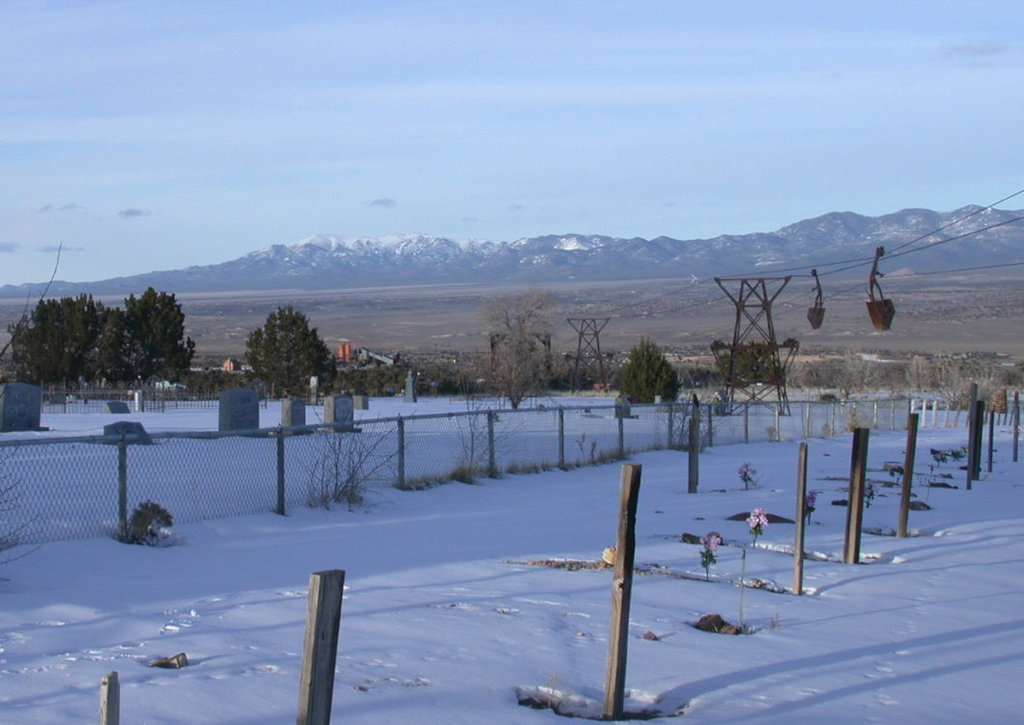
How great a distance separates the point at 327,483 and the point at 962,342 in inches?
4473

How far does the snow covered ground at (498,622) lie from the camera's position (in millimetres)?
7477

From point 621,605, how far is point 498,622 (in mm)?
2297

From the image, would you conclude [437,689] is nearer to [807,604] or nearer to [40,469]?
[807,604]

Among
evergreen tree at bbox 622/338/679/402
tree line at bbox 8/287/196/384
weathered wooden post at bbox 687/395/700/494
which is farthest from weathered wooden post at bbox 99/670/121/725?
tree line at bbox 8/287/196/384

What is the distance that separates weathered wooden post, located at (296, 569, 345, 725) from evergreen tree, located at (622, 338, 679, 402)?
137 ft

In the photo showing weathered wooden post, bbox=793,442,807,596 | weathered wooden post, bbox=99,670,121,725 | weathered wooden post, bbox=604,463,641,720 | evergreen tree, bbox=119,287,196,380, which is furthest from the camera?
evergreen tree, bbox=119,287,196,380

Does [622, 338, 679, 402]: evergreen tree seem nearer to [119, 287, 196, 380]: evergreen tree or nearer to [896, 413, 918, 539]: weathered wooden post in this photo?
[119, 287, 196, 380]: evergreen tree

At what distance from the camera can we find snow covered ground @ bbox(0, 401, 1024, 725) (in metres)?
7.48

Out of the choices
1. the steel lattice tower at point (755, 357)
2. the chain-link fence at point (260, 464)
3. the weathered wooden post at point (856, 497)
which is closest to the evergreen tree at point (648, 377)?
the steel lattice tower at point (755, 357)

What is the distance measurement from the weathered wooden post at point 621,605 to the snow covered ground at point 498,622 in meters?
0.31

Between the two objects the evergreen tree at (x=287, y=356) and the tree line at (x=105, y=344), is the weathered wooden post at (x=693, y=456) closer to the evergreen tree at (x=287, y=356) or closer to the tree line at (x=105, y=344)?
the evergreen tree at (x=287, y=356)

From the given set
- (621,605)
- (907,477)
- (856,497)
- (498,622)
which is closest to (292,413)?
(907,477)

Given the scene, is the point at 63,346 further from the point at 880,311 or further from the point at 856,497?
the point at 856,497

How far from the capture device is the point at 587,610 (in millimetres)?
10188
